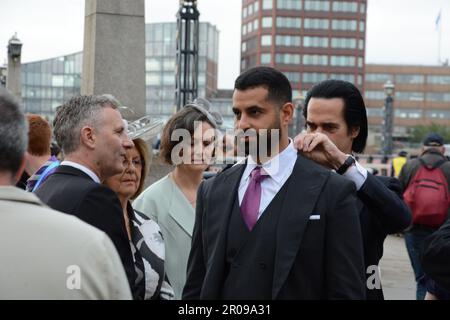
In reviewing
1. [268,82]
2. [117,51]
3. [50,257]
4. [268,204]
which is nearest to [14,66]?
[117,51]

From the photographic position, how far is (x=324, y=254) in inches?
117

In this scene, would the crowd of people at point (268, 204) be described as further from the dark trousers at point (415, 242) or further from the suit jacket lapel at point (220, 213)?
the dark trousers at point (415, 242)

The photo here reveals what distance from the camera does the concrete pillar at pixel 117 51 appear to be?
7973mm

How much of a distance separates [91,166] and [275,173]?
2.85 feet

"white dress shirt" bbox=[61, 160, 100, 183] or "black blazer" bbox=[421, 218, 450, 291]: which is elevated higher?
"white dress shirt" bbox=[61, 160, 100, 183]

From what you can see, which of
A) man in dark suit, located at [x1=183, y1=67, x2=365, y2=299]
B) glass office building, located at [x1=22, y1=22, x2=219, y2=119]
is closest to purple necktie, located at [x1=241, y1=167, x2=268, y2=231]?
man in dark suit, located at [x1=183, y1=67, x2=365, y2=299]

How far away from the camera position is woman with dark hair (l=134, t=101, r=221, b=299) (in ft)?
15.2

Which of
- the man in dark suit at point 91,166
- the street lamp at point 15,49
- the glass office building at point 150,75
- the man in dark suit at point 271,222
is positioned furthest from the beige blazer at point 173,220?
the glass office building at point 150,75

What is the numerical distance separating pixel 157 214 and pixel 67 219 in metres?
2.64

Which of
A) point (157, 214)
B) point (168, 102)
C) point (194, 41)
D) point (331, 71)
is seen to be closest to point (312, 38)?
point (331, 71)

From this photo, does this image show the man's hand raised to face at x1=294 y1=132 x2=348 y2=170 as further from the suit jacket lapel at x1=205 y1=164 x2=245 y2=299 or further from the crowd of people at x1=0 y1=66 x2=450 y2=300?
the suit jacket lapel at x1=205 y1=164 x2=245 y2=299

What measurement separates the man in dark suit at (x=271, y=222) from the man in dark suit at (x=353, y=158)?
0.13 meters

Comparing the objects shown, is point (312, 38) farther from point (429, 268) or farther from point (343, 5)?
point (429, 268)

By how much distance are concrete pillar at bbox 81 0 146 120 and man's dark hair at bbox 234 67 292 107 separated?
4689mm
